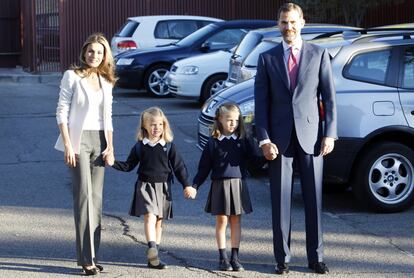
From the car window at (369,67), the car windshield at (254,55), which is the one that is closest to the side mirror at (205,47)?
the car windshield at (254,55)

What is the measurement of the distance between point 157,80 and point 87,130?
1318 centimetres

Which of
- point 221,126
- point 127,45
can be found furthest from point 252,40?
point 127,45

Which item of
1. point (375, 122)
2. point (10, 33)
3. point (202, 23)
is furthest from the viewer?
point (10, 33)

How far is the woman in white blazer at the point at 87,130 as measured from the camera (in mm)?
6598

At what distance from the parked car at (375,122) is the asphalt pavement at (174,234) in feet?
0.91

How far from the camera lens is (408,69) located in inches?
349

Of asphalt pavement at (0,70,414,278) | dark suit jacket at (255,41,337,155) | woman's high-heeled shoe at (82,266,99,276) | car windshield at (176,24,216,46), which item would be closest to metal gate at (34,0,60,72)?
car windshield at (176,24,216,46)

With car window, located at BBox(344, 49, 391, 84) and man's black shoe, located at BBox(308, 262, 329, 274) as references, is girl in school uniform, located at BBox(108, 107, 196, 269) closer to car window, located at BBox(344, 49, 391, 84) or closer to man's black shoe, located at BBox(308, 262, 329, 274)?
man's black shoe, located at BBox(308, 262, 329, 274)

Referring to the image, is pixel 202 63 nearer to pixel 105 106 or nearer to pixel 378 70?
pixel 378 70

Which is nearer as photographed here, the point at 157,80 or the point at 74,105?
the point at 74,105

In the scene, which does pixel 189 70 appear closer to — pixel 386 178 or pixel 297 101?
pixel 386 178

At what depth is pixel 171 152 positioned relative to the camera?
6.91 meters

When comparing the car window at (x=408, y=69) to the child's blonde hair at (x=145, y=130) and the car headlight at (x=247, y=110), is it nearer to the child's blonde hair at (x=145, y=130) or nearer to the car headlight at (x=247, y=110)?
the car headlight at (x=247, y=110)

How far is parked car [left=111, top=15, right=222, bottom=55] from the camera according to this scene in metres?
21.8
